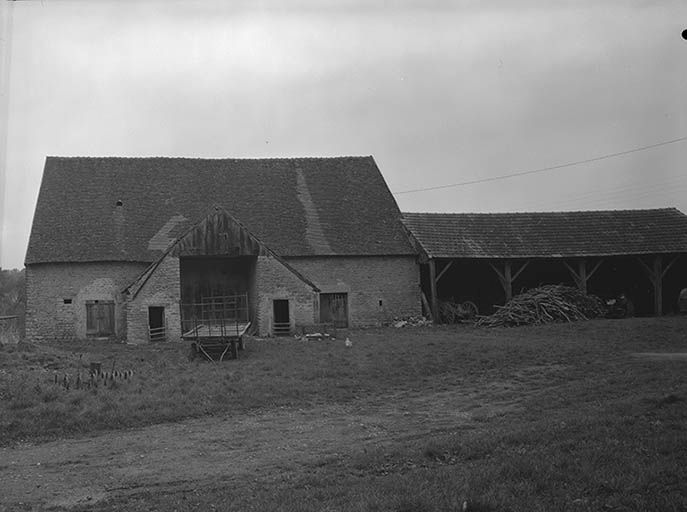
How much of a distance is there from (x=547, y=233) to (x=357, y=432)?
78.7 ft

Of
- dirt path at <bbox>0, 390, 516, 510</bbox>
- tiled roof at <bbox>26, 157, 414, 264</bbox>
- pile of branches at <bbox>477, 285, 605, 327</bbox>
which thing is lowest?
dirt path at <bbox>0, 390, 516, 510</bbox>

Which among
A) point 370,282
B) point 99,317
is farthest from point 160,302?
point 370,282

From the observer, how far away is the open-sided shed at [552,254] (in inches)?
1218

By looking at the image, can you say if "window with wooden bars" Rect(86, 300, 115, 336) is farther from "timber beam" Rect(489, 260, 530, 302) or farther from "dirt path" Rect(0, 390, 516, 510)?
"dirt path" Rect(0, 390, 516, 510)

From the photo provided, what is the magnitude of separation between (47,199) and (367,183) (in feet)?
48.4

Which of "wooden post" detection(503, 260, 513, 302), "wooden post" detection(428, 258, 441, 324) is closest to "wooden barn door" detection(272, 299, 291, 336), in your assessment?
"wooden post" detection(428, 258, 441, 324)

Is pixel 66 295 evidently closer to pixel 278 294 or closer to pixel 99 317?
pixel 99 317

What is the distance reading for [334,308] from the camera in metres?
29.9

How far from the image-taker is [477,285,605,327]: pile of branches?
28156mm

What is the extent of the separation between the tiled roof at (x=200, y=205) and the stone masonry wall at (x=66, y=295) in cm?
55

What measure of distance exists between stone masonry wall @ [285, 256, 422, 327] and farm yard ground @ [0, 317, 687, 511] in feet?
34.2

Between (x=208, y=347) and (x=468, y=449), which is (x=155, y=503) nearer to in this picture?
(x=468, y=449)

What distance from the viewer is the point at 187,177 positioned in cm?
3259

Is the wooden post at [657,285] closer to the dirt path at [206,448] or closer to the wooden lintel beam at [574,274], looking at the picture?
the wooden lintel beam at [574,274]
